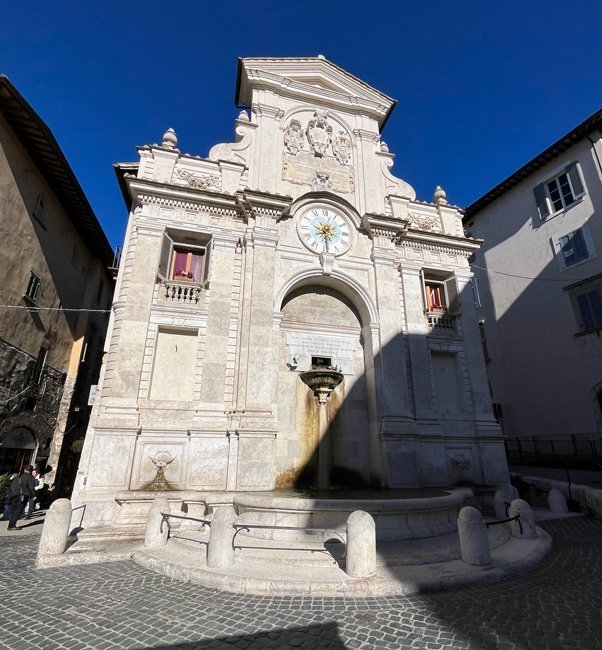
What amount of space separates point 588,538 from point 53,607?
10540mm

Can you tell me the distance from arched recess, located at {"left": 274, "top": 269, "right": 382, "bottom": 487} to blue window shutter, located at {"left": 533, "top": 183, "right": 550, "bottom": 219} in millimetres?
15927

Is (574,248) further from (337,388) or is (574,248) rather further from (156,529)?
(156,529)

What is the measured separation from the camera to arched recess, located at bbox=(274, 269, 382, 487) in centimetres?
1272

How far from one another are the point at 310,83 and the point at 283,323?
12.0 m

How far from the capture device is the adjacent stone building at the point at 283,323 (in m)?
10.8

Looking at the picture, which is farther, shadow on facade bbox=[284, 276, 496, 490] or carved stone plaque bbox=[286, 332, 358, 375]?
carved stone plaque bbox=[286, 332, 358, 375]

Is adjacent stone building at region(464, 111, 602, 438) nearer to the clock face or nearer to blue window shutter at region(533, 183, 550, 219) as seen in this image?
blue window shutter at region(533, 183, 550, 219)

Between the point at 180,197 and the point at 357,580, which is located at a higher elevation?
the point at 180,197

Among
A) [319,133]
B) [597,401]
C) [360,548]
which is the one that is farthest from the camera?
[597,401]

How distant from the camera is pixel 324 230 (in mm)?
14797

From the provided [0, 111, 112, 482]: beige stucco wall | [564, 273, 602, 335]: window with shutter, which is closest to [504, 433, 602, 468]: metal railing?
[564, 273, 602, 335]: window with shutter

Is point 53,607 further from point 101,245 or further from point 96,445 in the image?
point 101,245

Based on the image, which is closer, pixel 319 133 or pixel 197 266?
pixel 197 266

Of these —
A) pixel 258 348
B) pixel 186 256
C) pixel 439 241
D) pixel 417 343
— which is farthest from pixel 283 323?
pixel 439 241
